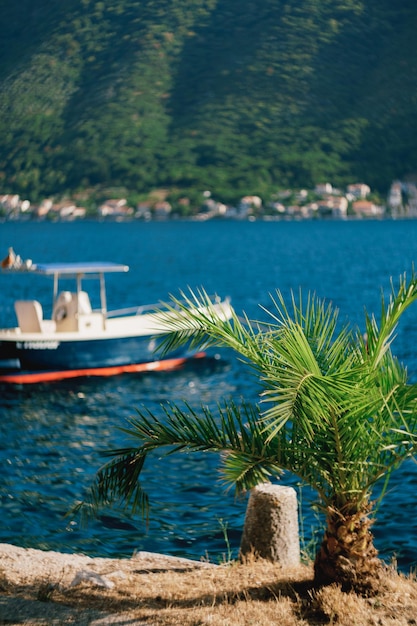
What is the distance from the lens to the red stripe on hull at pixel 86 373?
23922 millimetres

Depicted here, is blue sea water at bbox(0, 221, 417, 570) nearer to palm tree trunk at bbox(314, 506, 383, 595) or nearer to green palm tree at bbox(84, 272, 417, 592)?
green palm tree at bbox(84, 272, 417, 592)

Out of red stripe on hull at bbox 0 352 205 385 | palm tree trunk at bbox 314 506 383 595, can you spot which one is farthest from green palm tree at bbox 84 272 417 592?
red stripe on hull at bbox 0 352 205 385

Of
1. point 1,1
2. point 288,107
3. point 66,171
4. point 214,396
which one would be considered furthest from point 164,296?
point 288,107

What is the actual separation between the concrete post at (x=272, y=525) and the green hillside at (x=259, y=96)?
131m

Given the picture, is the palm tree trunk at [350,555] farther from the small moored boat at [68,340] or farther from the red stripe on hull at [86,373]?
the red stripe on hull at [86,373]

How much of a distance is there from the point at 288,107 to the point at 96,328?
127 m

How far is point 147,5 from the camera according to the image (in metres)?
143

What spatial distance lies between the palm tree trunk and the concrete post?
1.14m

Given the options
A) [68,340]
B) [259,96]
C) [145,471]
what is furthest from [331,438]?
[259,96]

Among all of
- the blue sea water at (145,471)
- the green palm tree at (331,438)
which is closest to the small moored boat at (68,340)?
the blue sea water at (145,471)

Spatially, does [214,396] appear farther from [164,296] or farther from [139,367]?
[164,296]

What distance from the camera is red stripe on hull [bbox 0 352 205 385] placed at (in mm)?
23922

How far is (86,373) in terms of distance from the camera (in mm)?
24609

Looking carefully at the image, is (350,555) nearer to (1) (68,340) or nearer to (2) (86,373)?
(1) (68,340)
